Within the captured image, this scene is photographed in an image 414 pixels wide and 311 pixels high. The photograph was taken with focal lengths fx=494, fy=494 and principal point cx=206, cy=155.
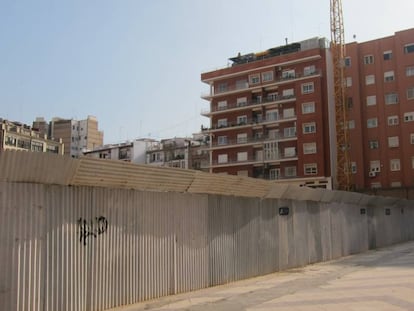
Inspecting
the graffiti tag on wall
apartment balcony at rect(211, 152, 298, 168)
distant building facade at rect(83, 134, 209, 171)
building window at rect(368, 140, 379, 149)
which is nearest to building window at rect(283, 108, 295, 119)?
apartment balcony at rect(211, 152, 298, 168)

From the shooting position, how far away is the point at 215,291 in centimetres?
1354

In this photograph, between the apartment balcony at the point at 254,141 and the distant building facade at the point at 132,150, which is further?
the distant building facade at the point at 132,150

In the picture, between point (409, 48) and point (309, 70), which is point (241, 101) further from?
point (409, 48)

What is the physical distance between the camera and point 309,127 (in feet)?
225

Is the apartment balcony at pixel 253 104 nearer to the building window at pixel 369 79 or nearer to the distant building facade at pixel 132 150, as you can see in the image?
the building window at pixel 369 79

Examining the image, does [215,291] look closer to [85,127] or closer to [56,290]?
[56,290]

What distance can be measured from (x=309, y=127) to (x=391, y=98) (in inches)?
453

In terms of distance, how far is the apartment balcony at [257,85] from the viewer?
70.4 metres

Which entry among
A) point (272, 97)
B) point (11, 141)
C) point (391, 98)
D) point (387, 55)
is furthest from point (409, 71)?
point (11, 141)

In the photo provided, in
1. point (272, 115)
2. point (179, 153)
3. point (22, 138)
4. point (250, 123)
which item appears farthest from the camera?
point (179, 153)

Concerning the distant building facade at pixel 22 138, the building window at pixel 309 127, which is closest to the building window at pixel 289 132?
the building window at pixel 309 127

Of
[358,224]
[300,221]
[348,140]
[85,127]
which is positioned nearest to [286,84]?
[348,140]

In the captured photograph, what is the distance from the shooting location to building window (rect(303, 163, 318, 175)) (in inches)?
2650

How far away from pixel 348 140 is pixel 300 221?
51.6 m
